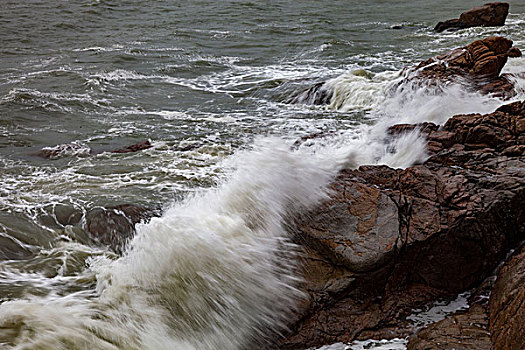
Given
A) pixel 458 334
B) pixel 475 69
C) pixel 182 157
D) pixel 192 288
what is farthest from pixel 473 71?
pixel 192 288

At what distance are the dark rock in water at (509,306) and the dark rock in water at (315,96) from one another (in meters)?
5.76

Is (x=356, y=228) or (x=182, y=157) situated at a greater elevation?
(x=356, y=228)

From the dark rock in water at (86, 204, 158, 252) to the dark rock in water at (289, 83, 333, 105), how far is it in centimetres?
483

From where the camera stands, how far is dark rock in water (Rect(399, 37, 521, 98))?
22.9 feet

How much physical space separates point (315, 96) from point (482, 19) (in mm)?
8709

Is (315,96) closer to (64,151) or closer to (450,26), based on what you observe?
(64,151)

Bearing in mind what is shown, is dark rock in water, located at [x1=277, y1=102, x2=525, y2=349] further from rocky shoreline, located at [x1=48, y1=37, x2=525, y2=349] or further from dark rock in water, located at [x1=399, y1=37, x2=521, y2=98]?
dark rock in water, located at [x1=399, y1=37, x2=521, y2=98]

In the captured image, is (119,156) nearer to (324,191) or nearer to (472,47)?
(324,191)

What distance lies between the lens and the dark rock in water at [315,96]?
28.9ft

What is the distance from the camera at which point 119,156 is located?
20.9ft

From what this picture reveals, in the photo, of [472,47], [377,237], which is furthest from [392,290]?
[472,47]

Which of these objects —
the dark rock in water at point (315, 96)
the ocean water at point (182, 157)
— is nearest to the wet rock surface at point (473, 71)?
the ocean water at point (182, 157)

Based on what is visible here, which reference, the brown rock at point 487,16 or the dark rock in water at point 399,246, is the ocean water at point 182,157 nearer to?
the dark rock in water at point 399,246

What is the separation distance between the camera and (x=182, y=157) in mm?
6223
